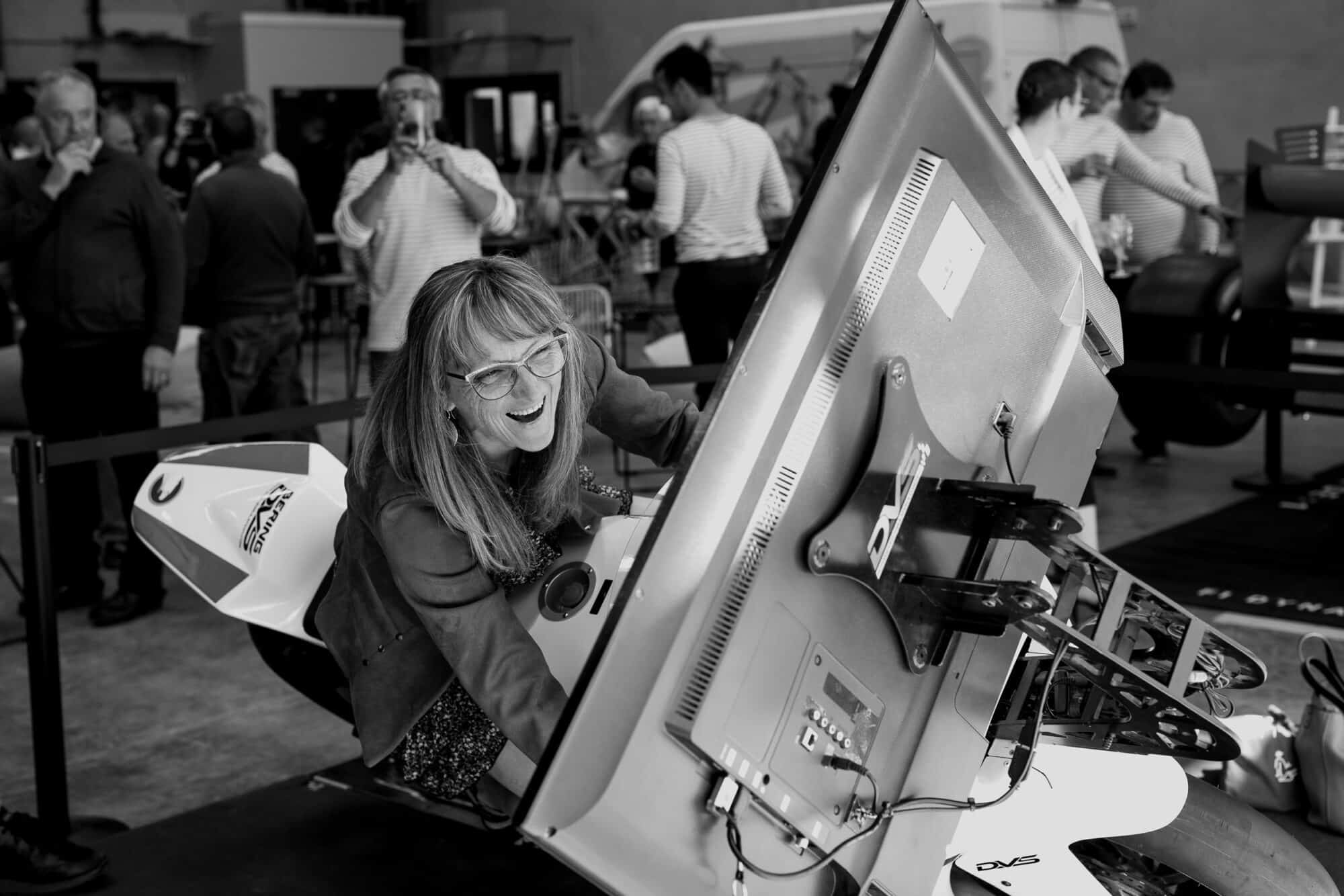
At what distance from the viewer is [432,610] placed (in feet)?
5.74

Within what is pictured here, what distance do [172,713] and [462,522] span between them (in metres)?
2.60

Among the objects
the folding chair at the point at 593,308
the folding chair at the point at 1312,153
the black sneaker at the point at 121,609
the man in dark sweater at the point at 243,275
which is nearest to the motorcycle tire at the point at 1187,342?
the folding chair at the point at 1312,153

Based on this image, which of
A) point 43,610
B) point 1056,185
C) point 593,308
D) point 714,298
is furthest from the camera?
point 593,308

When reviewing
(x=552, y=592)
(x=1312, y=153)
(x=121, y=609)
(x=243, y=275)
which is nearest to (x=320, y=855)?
(x=552, y=592)

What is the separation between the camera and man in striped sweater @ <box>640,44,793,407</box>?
5.97 m

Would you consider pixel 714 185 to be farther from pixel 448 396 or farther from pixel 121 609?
pixel 448 396

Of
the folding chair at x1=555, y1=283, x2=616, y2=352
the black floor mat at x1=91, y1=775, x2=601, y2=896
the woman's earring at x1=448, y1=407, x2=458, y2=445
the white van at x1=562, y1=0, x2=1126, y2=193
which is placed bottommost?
the black floor mat at x1=91, y1=775, x2=601, y2=896

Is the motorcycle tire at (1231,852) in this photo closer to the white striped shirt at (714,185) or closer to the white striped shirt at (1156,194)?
the white striped shirt at (714,185)

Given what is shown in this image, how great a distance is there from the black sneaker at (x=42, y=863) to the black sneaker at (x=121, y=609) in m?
2.00

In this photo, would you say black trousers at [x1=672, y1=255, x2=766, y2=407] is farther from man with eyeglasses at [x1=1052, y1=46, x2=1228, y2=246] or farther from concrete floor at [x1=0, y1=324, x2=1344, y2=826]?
concrete floor at [x1=0, y1=324, x2=1344, y2=826]

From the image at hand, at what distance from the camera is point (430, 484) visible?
5.97ft

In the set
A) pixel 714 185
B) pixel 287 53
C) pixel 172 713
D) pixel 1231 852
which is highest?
A: pixel 287 53

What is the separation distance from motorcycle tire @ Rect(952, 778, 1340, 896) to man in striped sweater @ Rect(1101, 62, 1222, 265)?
5.25 meters

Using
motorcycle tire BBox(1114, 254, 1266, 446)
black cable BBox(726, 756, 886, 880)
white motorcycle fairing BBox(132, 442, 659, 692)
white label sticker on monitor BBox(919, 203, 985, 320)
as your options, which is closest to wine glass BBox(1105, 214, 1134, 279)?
motorcycle tire BBox(1114, 254, 1266, 446)
